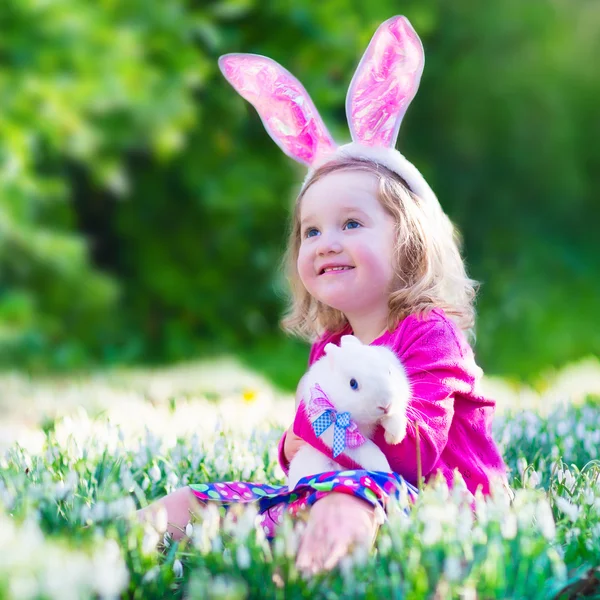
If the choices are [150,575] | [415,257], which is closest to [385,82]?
[415,257]

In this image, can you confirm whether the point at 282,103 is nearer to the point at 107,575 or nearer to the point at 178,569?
the point at 178,569

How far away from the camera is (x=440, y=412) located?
221 cm

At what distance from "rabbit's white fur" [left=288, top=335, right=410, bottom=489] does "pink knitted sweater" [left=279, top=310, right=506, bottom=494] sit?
0.04 m

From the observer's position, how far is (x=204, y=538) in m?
1.84

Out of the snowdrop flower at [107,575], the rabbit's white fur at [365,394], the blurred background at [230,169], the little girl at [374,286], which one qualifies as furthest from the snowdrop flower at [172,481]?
the blurred background at [230,169]

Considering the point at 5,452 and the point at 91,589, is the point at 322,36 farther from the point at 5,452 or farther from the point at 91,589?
the point at 91,589

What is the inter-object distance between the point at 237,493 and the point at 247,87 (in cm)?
131

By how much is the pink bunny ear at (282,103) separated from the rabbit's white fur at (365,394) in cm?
86

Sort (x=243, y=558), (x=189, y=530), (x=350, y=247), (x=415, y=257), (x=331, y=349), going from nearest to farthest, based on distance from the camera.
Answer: (x=243, y=558) < (x=189, y=530) < (x=331, y=349) < (x=350, y=247) < (x=415, y=257)

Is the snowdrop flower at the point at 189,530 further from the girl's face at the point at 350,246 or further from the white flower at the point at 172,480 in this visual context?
the girl's face at the point at 350,246

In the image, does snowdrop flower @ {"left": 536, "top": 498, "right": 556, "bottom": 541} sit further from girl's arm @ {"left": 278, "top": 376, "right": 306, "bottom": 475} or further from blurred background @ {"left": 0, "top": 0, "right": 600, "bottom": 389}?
blurred background @ {"left": 0, "top": 0, "right": 600, "bottom": 389}

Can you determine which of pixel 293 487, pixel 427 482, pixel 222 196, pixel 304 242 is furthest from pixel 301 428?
pixel 222 196

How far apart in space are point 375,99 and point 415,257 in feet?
1.66

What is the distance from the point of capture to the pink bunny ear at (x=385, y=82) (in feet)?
8.71
